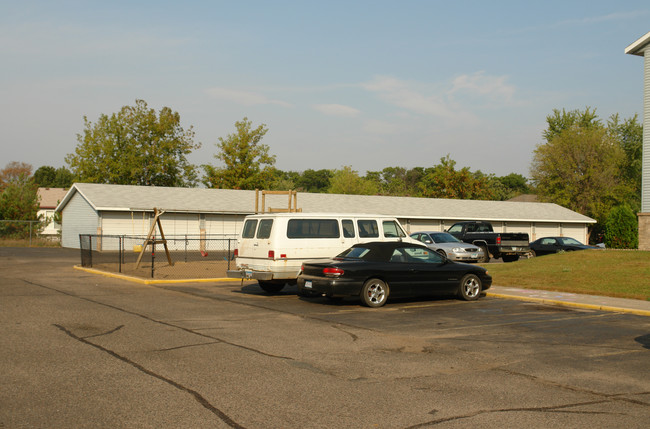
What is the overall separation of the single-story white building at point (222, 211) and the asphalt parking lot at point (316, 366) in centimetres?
2636

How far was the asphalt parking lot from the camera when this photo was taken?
18.6 feet

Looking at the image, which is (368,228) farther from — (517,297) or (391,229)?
(517,297)

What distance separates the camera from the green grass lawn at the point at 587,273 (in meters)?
16.9

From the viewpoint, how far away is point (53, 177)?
112 m

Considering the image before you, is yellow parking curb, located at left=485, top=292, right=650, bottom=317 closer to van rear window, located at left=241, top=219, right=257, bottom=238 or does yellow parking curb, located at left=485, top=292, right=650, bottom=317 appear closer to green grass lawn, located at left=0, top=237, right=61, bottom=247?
van rear window, located at left=241, top=219, right=257, bottom=238

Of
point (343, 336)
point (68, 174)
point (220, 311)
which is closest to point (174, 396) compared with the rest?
point (343, 336)

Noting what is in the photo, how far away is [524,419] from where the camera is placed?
562 centimetres

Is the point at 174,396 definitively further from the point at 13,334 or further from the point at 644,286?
the point at 644,286

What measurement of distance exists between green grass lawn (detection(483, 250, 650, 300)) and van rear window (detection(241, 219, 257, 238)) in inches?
317

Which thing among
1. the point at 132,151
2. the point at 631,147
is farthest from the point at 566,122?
the point at 132,151

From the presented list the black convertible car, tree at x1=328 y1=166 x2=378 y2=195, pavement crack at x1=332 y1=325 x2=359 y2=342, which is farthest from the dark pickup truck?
tree at x1=328 y1=166 x2=378 y2=195

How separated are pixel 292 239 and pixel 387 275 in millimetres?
2987

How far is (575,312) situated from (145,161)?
60.5 meters

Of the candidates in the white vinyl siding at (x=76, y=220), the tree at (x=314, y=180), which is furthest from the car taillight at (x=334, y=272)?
the tree at (x=314, y=180)
